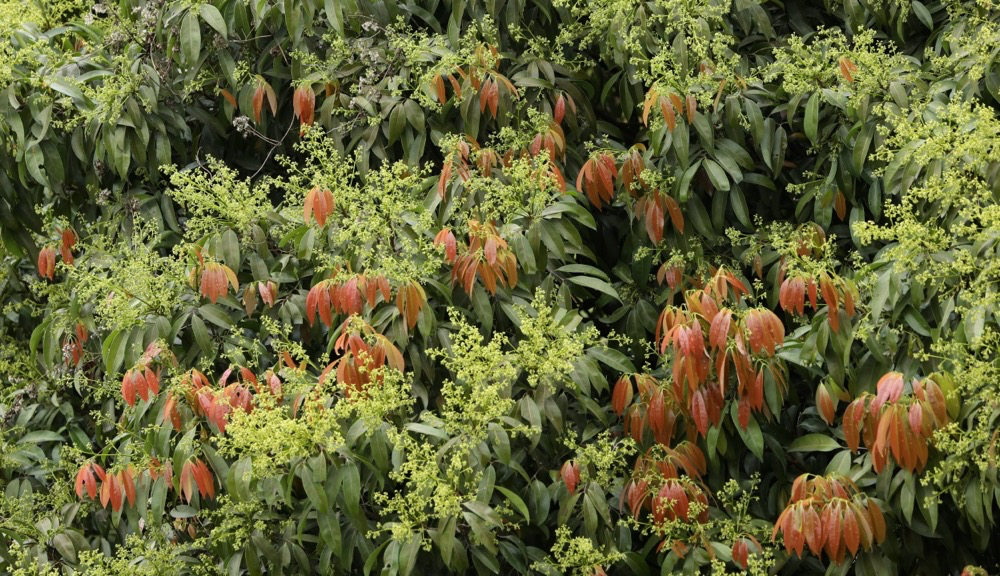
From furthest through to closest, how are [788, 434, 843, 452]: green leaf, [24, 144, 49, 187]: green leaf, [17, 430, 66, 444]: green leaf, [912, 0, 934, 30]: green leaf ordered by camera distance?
[17, 430, 66, 444]: green leaf < [24, 144, 49, 187]: green leaf < [912, 0, 934, 30]: green leaf < [788, 434, 843, 452]: green leaf

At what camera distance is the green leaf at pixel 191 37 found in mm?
3439

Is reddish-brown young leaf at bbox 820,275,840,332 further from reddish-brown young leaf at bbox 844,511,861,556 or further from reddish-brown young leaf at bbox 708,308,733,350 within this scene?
reddish-brown young leaf at bbox 844,511,861,556

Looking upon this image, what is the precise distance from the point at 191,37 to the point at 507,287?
4.08 ft

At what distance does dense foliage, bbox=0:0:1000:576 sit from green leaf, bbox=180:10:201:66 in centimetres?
1

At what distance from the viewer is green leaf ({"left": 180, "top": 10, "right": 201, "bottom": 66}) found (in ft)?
11.3

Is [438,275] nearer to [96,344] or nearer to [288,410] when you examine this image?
[288,410]

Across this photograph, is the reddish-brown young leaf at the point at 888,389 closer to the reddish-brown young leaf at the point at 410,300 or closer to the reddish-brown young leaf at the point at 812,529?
the reddish-brown young leaf at the point at 812,529

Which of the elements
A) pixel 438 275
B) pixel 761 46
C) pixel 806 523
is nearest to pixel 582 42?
pixel 761 46

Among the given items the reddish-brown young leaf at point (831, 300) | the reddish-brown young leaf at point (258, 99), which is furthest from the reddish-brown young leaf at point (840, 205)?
the reddish-brown young leaf at point (258, 99)

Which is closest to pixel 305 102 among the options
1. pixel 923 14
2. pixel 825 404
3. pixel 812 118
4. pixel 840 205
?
pixel 812 118

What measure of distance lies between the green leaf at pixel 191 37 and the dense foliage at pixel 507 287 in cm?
1

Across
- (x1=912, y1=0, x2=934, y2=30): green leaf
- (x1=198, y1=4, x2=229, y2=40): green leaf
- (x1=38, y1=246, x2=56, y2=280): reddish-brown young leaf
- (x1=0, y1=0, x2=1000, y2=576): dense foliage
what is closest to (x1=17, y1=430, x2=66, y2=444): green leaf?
(x1=0, y1=0, x2=1000, y2=576): dense foliage

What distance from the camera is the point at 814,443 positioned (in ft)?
9.54

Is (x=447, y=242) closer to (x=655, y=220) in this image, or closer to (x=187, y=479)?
(x=655, y=220)
